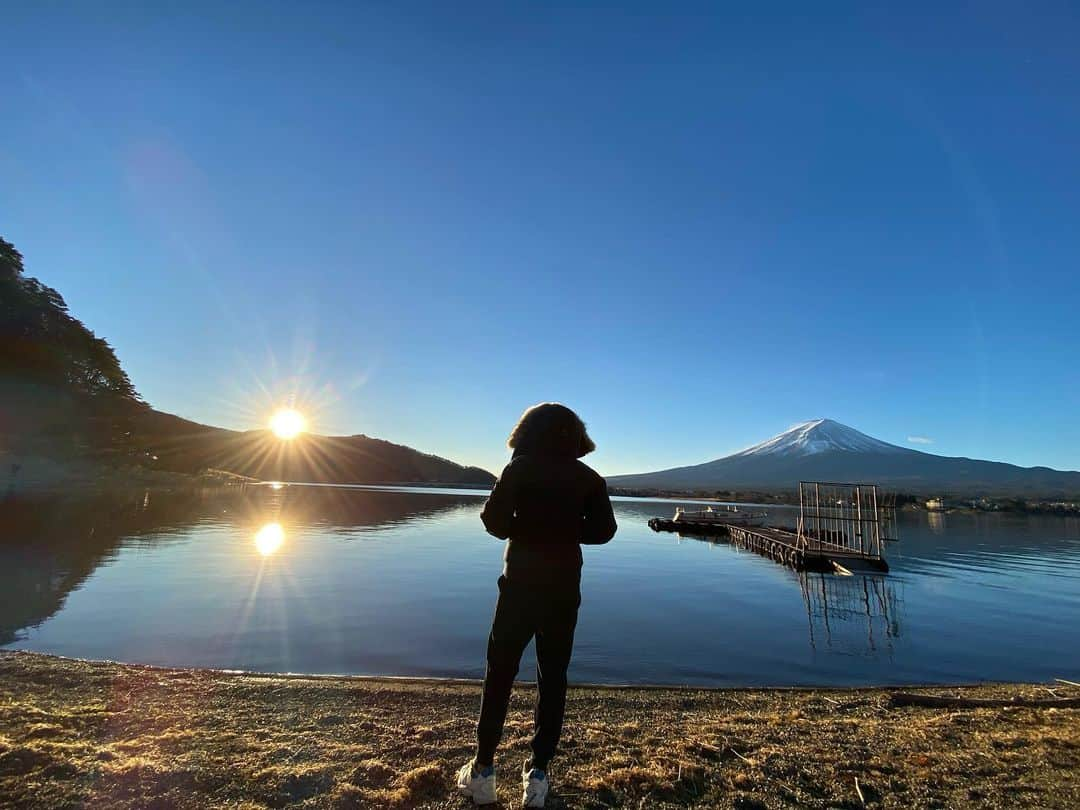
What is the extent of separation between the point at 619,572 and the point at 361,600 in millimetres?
11932

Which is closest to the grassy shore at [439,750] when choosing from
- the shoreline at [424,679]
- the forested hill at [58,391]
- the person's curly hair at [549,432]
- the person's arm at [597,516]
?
the shoreline at [424,679]

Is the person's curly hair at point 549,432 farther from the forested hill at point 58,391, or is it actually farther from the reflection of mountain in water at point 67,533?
the forested hill at point 58,391

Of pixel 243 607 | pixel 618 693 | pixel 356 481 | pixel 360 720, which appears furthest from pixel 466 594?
pixel 356 481

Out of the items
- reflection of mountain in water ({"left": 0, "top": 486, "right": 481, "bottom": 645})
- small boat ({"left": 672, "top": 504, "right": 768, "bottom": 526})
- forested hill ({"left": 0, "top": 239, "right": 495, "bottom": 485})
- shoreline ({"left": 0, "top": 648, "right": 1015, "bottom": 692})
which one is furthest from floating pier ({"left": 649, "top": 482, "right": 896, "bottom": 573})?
reflection of mountain in water ({"left": 0, "top": 486, "right": 481, "bottom": 645})

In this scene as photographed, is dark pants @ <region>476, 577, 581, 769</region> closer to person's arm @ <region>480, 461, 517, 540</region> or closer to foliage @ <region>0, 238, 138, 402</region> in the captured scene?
person's arm @ <region>480, 461, 517, 540</region>

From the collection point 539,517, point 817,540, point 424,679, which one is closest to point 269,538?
point 424,679

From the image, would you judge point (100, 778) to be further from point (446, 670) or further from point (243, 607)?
point (243, 607)

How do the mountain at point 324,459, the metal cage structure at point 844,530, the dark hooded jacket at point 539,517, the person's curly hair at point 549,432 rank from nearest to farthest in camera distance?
the dark hooded jacket at point 539,517 < the person's curly hair at point 549,432 < the metal cage structure at point 844,530 < the mountain at point 324,459

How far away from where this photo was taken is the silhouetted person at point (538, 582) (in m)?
3.38

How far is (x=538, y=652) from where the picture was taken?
137 inches

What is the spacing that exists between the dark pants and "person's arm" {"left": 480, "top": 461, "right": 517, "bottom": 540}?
333 millimetres

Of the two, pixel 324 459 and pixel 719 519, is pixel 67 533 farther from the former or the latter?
pixel 324 459

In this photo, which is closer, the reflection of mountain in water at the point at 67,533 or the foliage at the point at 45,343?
the reflection of mountain in water at the point at 67,533

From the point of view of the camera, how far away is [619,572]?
22.8 metres
